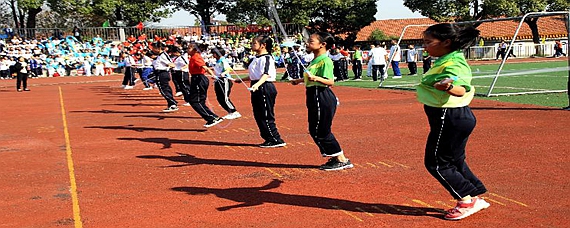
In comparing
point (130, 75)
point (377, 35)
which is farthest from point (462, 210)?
point (377, 35)

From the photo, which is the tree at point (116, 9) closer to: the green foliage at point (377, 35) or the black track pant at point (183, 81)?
the green foliage at point (377, 35)

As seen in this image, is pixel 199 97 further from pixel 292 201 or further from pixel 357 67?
pixel 357 67

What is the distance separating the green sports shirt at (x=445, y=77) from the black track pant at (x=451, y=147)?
62mm

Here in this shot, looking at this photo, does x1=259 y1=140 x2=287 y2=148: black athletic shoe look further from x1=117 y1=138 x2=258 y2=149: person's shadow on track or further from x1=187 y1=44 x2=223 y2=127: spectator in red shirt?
x1=187 y1=44 x2=223 y2=127: spectator in red shirt

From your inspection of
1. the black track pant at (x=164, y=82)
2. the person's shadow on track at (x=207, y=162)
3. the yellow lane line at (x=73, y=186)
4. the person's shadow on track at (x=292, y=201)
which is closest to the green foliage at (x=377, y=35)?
the black track pant at (x=164, y=82)

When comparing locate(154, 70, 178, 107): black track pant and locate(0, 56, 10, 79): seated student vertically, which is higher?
locate(0, 56, 10, 79): seated student

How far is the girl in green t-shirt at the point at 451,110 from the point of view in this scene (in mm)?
4762

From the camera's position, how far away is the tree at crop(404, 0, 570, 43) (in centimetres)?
5122

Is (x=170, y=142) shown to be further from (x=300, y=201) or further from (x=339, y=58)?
(x=339, y=58)

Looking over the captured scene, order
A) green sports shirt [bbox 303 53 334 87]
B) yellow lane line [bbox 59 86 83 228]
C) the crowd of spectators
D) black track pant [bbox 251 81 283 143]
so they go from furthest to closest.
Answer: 1. the crowd of spectators
2. black track pant [bbox 251 81 283 143]
3. green sports shirt [bbox 303 53 334 87]
4. yellow lane line [bbox 59 86 83 228]

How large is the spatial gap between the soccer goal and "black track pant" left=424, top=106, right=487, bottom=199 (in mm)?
550

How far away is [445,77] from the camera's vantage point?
15.5ft

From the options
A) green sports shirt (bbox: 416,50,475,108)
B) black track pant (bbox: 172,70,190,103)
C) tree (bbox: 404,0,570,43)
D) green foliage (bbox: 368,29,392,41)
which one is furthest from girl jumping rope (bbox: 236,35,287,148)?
green foliage (bbox: 368,29,392,41)

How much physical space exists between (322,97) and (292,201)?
164 centimetres
